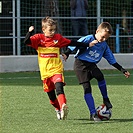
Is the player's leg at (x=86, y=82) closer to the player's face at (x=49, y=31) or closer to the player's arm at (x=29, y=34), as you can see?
the player's face at (x=49, y=31)

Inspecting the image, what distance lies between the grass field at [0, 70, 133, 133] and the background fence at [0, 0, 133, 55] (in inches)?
105

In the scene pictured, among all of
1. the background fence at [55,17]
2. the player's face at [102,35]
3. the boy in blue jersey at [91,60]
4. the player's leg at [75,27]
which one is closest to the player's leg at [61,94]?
the boy in blue jersey at [91,60]

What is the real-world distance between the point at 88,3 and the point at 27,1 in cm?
198

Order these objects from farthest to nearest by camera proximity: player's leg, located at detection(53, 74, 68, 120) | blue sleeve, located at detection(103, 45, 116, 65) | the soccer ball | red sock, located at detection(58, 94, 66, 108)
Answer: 1. blue sleeve, located at detection(103, 45, 116, 65)
2. the soccer ball
3. red sock, located at detection(58, 94, 66, 108)
4. player's leg, located at detection(53, 74, 68, 120)

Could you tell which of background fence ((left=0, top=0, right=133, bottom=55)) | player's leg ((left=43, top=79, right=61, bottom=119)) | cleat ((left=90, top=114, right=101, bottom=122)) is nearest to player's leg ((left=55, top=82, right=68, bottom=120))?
player's leg ((left=43, top=79, right=61, bottom=119))

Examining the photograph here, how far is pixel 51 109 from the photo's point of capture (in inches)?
440

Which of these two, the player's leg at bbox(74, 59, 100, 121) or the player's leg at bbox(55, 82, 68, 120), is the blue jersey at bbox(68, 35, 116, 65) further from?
the player's leg at bbox(55, 82, 68, 120)

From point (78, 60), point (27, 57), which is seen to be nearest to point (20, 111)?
point (78, 60)

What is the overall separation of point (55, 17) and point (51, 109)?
8469mm

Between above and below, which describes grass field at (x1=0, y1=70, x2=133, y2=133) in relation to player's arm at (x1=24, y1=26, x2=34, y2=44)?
below

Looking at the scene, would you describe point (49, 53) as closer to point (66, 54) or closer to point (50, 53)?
point (50, 53)

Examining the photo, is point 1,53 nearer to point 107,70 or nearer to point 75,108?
point 107,70

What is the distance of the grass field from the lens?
9.22m

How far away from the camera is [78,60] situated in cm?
1044
